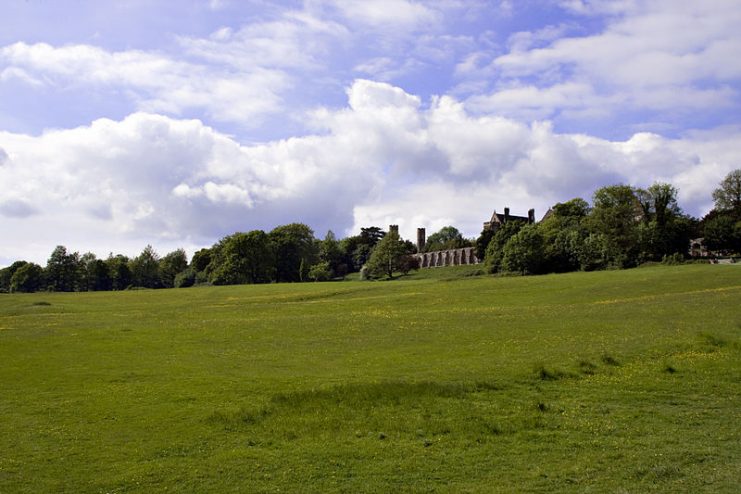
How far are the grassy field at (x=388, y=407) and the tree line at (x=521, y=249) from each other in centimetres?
6335

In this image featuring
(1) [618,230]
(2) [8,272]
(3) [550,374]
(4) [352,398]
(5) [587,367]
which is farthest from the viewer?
(2) [8,272]

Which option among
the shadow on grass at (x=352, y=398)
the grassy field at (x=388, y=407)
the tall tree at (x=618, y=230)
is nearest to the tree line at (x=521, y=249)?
the tall tree at (x=618, y=230)

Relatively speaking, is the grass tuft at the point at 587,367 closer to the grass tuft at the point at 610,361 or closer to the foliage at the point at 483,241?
the grass tuft at the point at 610,361

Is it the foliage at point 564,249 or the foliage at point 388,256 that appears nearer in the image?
the foliage at point 564,249

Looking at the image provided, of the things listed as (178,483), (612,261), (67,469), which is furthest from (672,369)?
(612,261)

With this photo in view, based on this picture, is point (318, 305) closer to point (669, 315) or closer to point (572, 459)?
point (669, 315)

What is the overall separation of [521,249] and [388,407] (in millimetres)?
88913

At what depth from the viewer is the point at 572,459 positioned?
54.1 ft

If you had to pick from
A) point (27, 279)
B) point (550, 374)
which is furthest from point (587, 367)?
point (27, 279)

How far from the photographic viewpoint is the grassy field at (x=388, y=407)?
15625mm

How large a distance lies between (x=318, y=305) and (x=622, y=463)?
1979 inches

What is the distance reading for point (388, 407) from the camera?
2162 centimetres

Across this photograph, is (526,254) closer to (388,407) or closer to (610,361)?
(610,361)

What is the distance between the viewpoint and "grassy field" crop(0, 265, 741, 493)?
1562 centimetres
